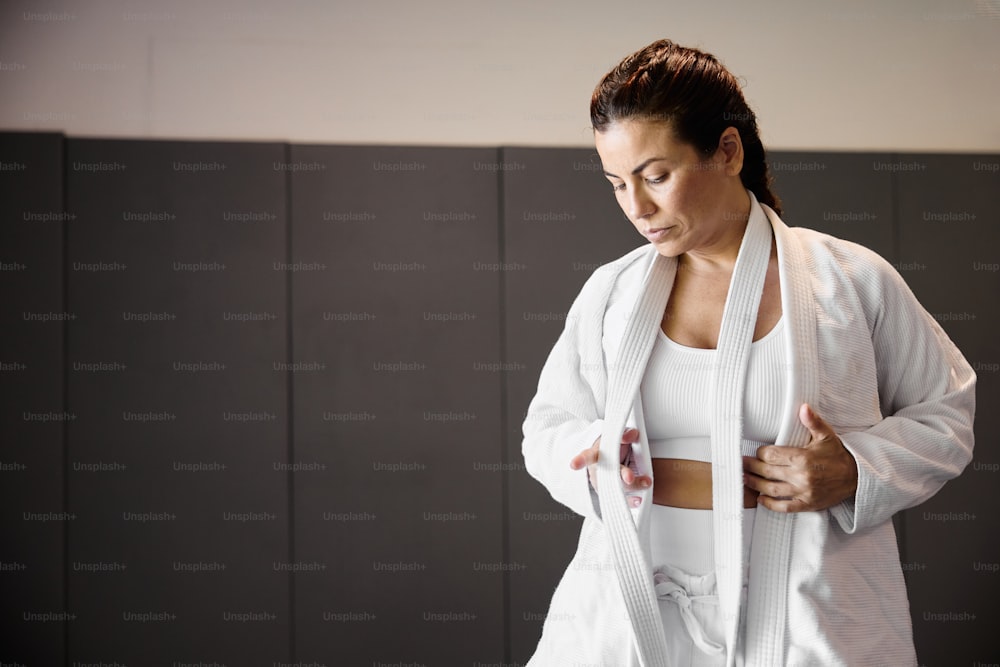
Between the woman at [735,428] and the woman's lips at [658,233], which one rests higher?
the woman's lips at [658,233]

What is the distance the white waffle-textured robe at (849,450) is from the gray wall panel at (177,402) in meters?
1.88

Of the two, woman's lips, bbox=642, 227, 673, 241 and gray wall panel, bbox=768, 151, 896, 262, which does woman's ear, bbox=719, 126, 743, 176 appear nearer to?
woman's lips, bbox=642, 227, 673, 241

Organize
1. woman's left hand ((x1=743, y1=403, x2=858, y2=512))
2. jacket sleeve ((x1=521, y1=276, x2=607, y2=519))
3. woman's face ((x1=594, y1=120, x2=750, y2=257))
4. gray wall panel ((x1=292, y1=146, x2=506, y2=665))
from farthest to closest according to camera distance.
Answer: gray wall panel ((x1=292, y1=146, x2=506, y2=665)) < jacket sleeve ((x1=521, y1=276, x2=607, y2=519)) < woman's face ((x1=594, y1=120, x2=750, y2=257)) < woman's left hand ((x1=743, y1=403, x2=858, y2=512))

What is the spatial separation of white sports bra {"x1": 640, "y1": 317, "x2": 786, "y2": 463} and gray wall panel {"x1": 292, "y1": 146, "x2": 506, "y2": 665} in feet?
6.01

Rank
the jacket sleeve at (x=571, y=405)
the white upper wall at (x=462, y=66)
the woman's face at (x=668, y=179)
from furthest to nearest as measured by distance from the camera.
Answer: the white upper wall at (x=462, y=66) < the jacket sleeve at (x=571, y=405) < the woman's face at (x=668, y=179)

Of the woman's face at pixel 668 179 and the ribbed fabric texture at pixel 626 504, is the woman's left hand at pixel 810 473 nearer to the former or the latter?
the ribbed fabric texture at pixel 626 504

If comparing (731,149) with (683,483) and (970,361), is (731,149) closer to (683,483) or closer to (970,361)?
(683,483)

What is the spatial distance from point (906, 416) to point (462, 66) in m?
2.61

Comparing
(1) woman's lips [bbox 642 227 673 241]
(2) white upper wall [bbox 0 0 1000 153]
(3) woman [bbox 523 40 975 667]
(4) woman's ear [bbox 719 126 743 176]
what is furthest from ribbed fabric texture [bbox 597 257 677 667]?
(2) white upper wall [bbox 0 0 1000 153]

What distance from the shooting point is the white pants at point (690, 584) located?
52.7 inches

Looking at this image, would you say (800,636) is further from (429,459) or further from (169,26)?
(169,26)

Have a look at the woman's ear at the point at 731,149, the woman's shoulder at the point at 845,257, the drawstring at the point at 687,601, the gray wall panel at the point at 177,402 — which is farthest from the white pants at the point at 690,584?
the gray wall panel at the point at 177,402

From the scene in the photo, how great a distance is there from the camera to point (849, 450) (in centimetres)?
130

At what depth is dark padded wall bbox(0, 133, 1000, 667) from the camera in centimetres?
310
